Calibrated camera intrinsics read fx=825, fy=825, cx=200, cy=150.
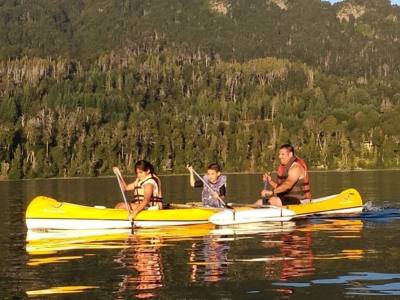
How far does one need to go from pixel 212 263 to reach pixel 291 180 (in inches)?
390

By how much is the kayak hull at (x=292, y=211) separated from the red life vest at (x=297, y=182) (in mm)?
433

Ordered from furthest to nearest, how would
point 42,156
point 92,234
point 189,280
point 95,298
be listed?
point 42,156
point 92,234
point 189,280
point 95,298

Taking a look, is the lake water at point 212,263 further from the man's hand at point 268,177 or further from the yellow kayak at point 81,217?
the man's hand at point 268,177

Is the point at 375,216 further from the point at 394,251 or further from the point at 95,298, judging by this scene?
the point at 95,298

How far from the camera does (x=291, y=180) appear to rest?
30.3 m

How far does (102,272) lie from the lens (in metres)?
20.1

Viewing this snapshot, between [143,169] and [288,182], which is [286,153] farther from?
[143,169]

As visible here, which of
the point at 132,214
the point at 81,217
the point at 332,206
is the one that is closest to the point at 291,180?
the point at 332,206

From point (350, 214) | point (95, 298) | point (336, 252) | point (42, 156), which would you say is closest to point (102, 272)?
point (95, 298)

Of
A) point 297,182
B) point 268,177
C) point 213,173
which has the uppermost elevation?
point 213,173

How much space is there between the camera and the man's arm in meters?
30.0

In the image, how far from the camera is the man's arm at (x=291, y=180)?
2996 cm

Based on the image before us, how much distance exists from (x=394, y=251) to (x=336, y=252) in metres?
1.62

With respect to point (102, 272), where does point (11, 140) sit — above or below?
above
